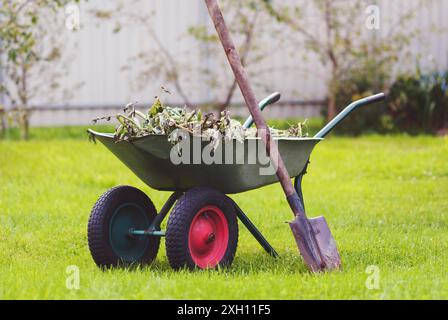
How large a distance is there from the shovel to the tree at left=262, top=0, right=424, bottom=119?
525 centimetres

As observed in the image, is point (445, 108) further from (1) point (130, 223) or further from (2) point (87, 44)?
(1) point (130, 223)

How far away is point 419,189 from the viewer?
20.2ft

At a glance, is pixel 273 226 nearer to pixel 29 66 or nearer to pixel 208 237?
pixel 208 237

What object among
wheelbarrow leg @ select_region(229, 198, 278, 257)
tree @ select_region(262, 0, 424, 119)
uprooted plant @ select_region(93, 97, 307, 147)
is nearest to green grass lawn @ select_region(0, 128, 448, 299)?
wheelbarrow leg @ select_region(229, 198, 278, 257)

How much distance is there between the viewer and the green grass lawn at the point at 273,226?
3.29m

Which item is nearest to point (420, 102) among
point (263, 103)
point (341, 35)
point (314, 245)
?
point (341, 35)

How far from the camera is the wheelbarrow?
11.8ft

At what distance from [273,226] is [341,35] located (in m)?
4.87

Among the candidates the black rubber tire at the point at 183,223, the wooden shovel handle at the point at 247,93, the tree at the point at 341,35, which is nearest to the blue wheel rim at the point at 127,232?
the black rubber tire at the point at 183,223

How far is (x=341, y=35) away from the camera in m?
9.51

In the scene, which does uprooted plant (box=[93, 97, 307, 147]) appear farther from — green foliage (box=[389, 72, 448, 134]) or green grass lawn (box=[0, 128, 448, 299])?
green foliage (box=[389, 72, 448, 134])

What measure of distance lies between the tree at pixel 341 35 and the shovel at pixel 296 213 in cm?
525

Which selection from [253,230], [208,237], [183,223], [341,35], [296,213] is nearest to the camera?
[183,223]
